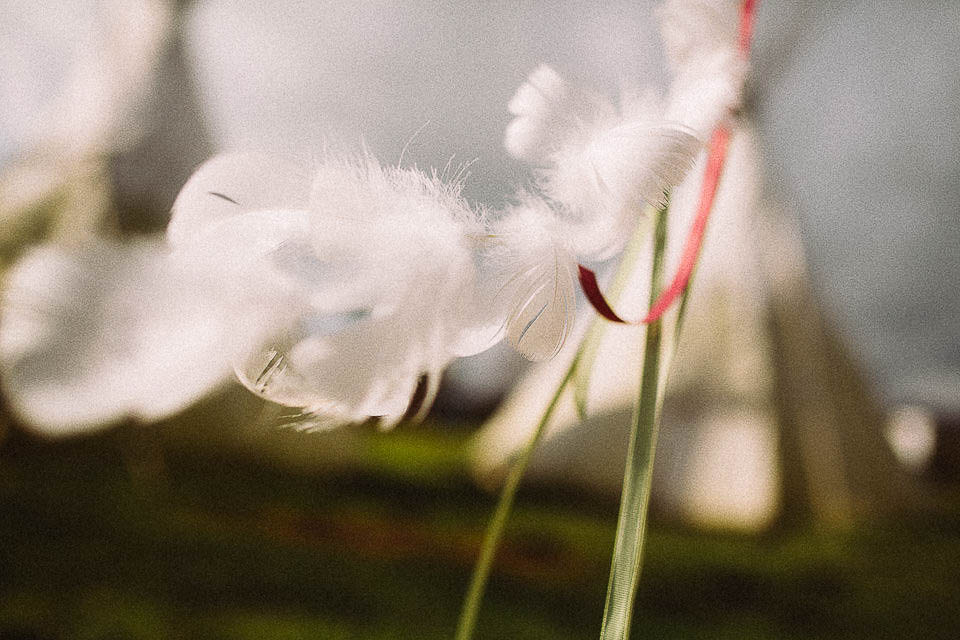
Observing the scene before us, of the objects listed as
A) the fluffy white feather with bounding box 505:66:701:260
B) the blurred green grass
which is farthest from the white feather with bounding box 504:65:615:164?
the blurred green grass

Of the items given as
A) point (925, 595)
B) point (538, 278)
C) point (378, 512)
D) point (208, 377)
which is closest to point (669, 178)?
point (538, 278)

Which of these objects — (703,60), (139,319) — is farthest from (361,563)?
(703,60)

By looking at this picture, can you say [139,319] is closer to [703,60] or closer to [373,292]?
[373,292]

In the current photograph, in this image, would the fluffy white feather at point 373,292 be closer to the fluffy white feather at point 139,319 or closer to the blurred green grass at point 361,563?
the fluffy white feather at point 139,319

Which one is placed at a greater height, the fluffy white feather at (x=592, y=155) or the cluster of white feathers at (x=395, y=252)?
the fluffy white feather at (x=592, y=155)

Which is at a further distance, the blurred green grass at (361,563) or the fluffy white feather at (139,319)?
the blurred green grass at (361,563)

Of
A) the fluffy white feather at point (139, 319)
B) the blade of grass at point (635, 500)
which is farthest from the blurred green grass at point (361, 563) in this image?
the blade of grass at point (635, 500)
